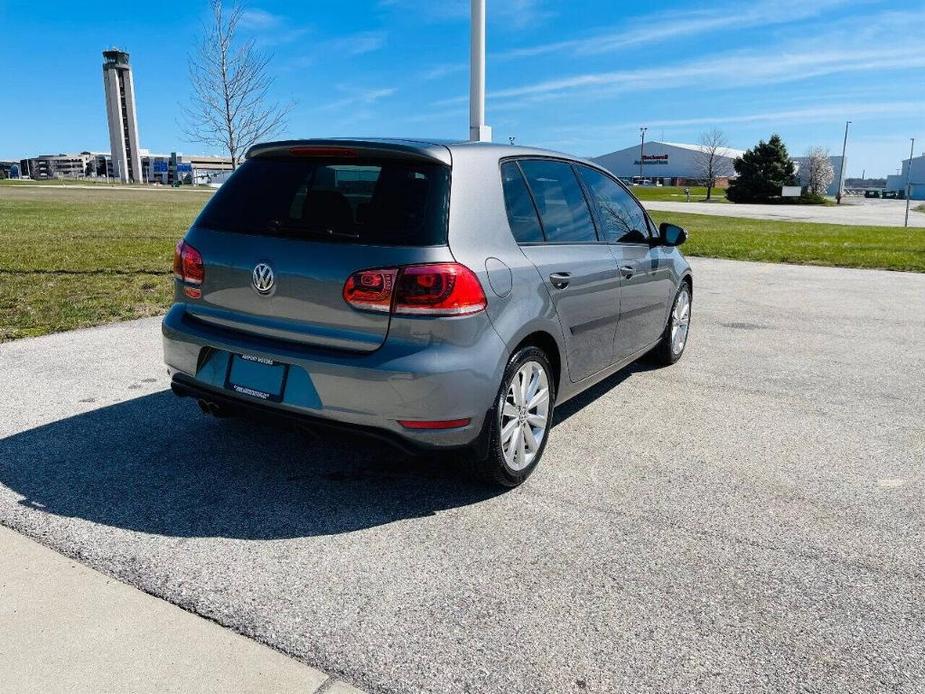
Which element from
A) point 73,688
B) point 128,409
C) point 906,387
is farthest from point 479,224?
point 906,387

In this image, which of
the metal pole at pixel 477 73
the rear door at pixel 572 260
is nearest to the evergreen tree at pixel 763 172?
the metal pole at pixel 477 73

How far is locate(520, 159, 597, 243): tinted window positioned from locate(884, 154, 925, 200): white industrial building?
12059cm

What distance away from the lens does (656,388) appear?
18.0 feet

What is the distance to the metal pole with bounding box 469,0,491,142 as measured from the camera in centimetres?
1027

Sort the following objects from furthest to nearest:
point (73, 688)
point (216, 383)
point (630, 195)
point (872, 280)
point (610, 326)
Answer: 1. point (872, 280)
2. point (630, 195)
3. point (610, 326)
4. point (216, 383)
5. point (73, 688)

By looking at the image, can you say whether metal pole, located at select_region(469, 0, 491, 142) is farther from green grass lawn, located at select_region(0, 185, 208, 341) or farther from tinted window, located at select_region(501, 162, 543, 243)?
tinted window, located at select_region(501, 162, 543, 243)

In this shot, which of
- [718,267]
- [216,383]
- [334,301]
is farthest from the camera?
[718,267]

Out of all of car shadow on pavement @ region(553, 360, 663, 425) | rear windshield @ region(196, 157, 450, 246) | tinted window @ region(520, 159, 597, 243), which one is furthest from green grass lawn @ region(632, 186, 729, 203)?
rear windshield @ region(196, 157, 450, 246)

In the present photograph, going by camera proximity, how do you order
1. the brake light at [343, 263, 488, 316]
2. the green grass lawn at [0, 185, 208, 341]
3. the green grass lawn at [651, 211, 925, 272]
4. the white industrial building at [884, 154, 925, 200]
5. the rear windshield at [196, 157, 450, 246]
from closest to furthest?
the brake light at [343, 263, 488, 316], the rear windshield at [196, 157, 450, 246], the green grass lawn at [0, 185, 208, 341], the green grass lawn at [651, 211, 925, 272], the white industrial building at [884, 154, 925, 200]

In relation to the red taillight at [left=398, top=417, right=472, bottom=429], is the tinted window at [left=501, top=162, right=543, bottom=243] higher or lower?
higher

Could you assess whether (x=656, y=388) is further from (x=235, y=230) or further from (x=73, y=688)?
(x=73, y=688)

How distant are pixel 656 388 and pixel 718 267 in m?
8.82

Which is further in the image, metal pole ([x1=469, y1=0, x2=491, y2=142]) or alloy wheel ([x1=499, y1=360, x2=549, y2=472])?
metal pole ([x1=469, y1=0, x2=491, y2=142])

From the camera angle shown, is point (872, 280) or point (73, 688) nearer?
point (73, 688)
